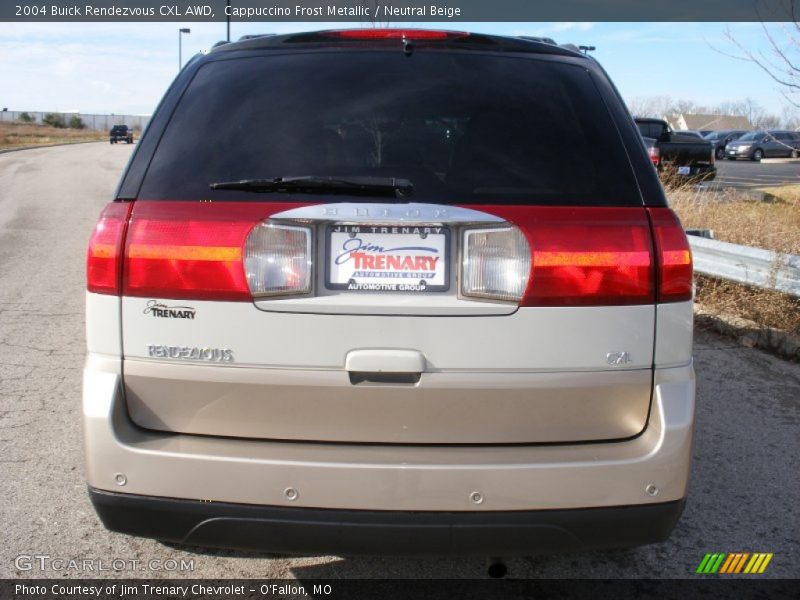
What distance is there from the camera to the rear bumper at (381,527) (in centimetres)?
218

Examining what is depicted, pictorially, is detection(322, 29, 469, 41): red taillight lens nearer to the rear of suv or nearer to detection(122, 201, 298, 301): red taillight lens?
the rear of suv

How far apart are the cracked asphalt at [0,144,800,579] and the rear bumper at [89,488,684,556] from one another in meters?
0.77

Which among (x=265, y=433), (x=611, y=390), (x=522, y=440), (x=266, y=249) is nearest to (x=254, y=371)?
(x=265, y=433)

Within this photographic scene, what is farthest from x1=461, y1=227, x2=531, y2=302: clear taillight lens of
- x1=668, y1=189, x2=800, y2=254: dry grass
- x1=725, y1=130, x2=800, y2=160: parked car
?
x1=725, y1=130, x2=800, y2=160: parked car

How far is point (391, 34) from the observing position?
8.52 ft

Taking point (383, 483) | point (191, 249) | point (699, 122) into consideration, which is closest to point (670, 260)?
point (383, 483)

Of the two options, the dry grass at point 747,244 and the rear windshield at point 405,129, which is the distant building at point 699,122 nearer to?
the dry grass at point 747,244

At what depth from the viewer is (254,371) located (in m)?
2.18

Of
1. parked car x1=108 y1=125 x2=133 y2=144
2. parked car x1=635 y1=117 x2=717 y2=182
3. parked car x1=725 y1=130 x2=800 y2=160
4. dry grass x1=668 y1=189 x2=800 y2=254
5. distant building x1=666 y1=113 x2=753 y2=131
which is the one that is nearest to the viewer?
dry grass x1=668 y1=189 x2=800 y2=254

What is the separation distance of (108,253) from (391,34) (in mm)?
1169

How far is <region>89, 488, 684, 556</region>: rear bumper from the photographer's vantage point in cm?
218

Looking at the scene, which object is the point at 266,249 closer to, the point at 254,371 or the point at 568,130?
the point at 254,371

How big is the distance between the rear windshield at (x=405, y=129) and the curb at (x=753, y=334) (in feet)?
13.4

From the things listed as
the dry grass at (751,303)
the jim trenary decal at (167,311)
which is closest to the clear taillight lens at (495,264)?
the jim trenary decal at (167,311)
